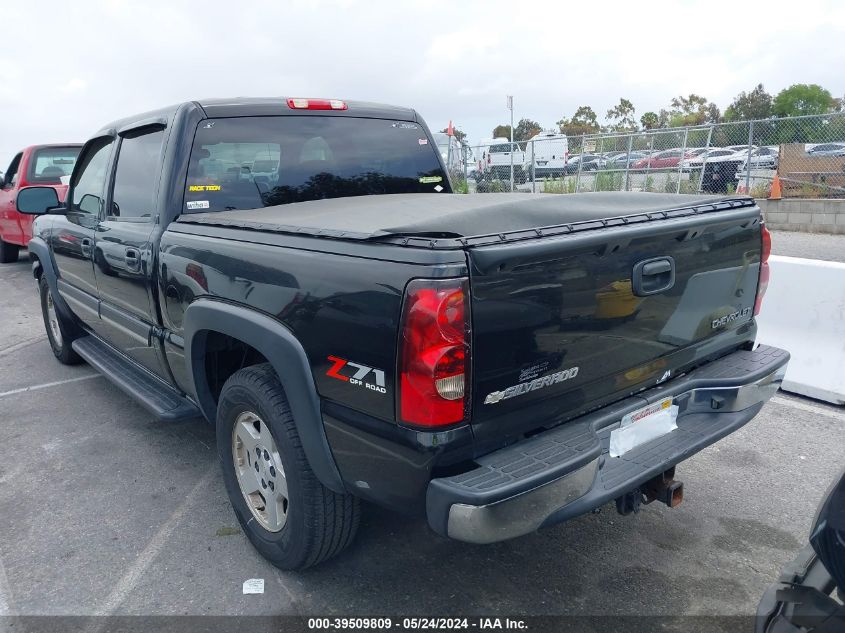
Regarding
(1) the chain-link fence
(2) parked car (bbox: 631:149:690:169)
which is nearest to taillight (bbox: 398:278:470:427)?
(1) the chain-link fence

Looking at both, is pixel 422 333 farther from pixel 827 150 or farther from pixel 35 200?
pixel 827 150

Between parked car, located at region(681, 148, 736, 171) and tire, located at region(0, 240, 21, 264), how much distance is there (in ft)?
44.7

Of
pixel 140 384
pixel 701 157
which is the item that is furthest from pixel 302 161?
pixel 701 157

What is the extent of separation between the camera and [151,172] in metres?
3.61

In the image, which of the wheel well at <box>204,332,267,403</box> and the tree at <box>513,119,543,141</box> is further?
the tree at <box>513,119,543,141</box>

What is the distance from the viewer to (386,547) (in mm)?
3020

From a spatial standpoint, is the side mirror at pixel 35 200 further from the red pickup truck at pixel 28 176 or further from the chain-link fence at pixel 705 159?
the chain-link fence at pixel 705 159

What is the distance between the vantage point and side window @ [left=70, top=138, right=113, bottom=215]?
4355 millimetres

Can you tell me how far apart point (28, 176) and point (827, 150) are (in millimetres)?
14342

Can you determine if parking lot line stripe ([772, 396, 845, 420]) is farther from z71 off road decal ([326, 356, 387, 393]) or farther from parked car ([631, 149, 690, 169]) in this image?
parked car ([631, 149, 690, 169])

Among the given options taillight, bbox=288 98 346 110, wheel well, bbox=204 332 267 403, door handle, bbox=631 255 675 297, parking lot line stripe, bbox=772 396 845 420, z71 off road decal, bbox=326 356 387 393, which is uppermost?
taillight, bbox=288 98 346 110

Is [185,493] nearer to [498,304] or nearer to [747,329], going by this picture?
[498,304]

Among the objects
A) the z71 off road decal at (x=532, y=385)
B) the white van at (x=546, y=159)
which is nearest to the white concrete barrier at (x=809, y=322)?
the z71 off road decal at (x=532, y=385)

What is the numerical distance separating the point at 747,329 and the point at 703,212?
0.71 metres
